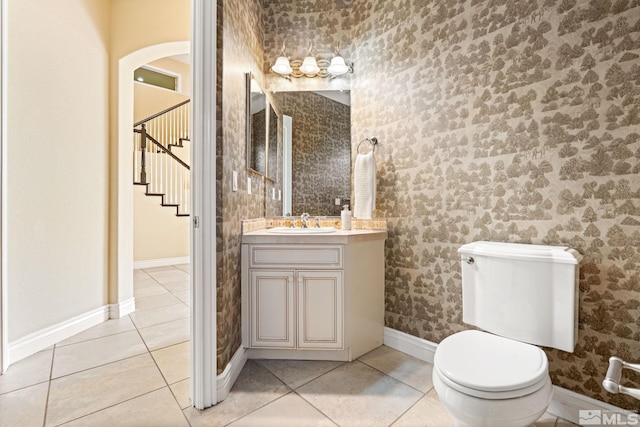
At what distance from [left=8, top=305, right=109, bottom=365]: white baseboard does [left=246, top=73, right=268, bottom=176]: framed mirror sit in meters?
1.84

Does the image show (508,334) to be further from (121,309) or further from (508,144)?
(121,309)

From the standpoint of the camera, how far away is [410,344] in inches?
80.7

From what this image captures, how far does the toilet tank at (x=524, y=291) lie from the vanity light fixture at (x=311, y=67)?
5.42 ft

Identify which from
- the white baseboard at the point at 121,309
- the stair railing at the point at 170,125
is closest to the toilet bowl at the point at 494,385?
the white baseboard at the point at 121,309

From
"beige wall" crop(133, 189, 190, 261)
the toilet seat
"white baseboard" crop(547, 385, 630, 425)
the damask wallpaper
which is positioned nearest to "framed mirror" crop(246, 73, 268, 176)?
the damask wallpaper

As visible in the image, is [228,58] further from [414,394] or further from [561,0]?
[414,394]

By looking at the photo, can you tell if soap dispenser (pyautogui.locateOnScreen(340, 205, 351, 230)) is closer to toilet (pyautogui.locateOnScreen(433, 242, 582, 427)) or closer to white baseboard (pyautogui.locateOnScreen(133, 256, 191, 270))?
toilet (pyautogui.locateOnScreen(433, 242, 582, 427))

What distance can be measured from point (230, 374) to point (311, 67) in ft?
7.23

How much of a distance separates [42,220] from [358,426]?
2.42 metres

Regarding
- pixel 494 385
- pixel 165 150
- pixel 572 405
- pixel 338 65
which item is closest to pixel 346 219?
pixel 338 65

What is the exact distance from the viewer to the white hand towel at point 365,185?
2.15 metres

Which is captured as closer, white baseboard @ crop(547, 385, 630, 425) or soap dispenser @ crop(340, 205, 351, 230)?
white baseboard @ crop(547, 385, 630, 425)

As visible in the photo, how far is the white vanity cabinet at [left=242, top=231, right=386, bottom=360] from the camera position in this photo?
187cm

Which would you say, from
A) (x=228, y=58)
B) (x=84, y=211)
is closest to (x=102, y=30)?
(x=84, y=211)
